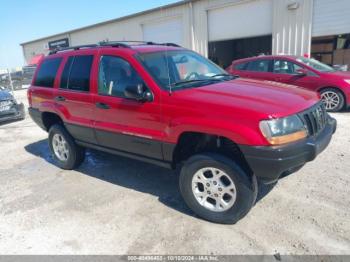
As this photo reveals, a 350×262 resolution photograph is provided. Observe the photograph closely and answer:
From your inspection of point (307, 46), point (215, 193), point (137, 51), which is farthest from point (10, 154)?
point (307, 46)

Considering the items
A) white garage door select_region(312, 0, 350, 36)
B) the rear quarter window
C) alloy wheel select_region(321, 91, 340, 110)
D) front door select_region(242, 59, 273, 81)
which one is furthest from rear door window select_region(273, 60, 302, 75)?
white garage door select_region(312, 0, 350, 36)

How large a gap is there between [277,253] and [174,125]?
1603 mm

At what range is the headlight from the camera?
275cm

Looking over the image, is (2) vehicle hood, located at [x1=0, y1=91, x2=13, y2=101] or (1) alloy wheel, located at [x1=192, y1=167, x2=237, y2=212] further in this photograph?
(2) vehicle hood, located at [x1=0, y1=91, x2=13, y2=101]

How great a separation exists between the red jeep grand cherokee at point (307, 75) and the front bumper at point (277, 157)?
18.3 feet

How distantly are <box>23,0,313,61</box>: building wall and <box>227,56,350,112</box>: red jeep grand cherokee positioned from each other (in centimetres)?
425

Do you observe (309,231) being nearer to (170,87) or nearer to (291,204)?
(291,204)

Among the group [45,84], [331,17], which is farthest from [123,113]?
[331,17]

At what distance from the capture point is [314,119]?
317 centimetres

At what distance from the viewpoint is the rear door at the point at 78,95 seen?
425 centimetres

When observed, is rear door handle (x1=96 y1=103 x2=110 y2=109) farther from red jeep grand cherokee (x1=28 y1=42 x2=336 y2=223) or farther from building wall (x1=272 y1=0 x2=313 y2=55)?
building wall (x1=272 y1=0 x2=313 y2=55)

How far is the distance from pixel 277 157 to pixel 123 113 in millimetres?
1949

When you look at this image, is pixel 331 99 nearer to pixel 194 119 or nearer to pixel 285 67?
pixel 285 67

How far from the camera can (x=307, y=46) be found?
11930mm
